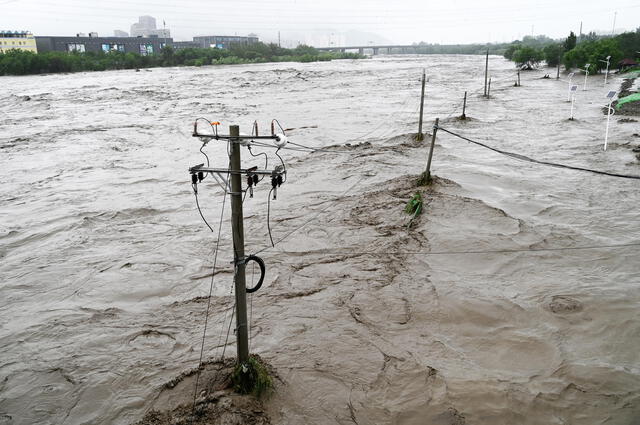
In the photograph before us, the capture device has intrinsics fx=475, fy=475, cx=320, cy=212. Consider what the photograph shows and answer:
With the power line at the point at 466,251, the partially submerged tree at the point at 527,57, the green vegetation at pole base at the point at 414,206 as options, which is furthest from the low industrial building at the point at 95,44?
the power line at the point at 466,251

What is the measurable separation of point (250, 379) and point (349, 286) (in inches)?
134

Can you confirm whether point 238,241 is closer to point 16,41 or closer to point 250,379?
point 250,379

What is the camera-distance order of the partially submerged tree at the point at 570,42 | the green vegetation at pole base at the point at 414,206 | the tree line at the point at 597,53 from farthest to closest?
the partially submerged tree at the point at 570,42, the tree line at the point at 597,53, the green vegetation at pole base at the point at 414,206

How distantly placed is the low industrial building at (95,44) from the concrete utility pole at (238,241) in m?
82.0

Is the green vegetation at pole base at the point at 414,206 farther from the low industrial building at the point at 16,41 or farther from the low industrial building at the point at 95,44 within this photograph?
the low industrial building at the point at 16,41

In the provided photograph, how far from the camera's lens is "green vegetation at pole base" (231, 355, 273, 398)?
568cm

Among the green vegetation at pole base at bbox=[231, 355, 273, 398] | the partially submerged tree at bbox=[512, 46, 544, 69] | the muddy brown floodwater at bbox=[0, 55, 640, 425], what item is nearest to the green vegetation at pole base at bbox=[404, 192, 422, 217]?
the muddy brown floodwater at bbox=[0, 55, 640, 425]

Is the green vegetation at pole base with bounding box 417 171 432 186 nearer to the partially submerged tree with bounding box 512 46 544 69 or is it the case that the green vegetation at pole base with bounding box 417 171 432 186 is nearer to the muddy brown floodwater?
the muddy brown floodwater

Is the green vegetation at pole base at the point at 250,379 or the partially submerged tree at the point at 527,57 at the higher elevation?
the partially submerged tree at the point at 527,57

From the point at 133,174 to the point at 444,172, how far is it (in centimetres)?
1041

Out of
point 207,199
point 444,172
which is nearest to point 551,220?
point 444,172

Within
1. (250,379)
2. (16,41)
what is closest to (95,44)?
(16,41)

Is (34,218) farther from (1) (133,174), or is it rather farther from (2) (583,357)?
(2) (583,357)

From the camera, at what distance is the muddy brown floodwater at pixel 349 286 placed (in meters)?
6.20
